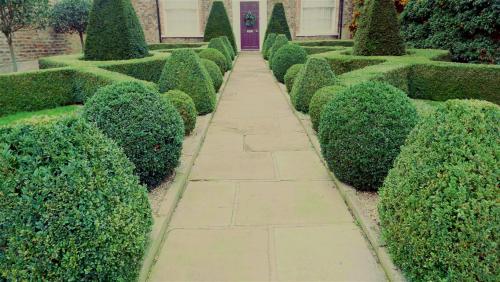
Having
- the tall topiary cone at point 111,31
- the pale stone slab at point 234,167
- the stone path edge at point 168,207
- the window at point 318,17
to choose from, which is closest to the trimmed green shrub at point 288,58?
the tall topiary cone at point 111,31

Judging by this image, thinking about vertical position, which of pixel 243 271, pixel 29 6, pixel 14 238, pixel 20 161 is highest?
pixel 29 6

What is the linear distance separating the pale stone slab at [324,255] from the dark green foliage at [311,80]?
4.47 meters

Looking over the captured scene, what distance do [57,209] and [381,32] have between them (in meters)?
10.9

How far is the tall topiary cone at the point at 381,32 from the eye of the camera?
11.1m

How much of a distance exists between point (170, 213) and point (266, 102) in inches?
240

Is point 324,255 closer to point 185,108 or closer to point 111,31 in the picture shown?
point 185,108

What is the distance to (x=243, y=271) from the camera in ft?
10.1

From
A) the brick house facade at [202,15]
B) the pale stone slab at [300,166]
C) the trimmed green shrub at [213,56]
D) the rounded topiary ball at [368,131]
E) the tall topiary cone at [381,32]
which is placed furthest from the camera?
the brick house facade at [202,15]

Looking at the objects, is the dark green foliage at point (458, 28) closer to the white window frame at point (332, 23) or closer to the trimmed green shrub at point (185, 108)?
the white window frame at point (332, 23)

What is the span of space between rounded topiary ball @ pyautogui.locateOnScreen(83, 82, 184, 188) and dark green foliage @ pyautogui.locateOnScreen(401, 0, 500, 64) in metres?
11.3

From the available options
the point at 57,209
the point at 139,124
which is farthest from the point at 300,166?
the point at 57,209

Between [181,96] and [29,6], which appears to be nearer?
[181,96]

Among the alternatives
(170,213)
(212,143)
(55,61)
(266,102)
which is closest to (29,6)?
(55,61)

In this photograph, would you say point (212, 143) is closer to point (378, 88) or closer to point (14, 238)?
point (378, 88)
